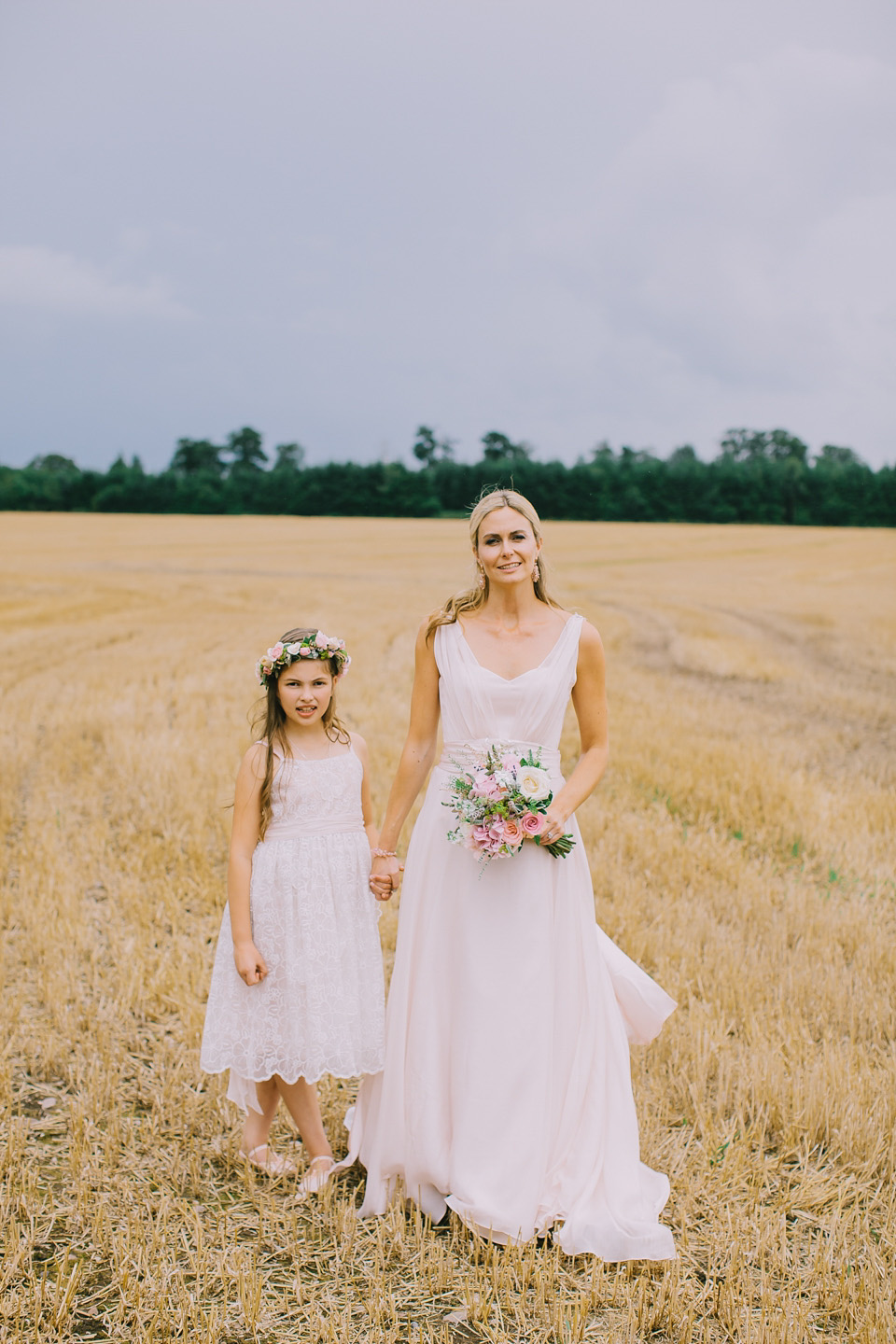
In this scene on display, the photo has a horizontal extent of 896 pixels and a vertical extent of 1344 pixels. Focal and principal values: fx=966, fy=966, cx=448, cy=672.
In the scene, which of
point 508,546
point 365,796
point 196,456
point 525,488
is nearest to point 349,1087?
point 365,796

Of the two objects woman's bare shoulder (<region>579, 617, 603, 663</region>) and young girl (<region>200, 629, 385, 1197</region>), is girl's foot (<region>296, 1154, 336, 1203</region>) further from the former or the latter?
woman's bare shoulder (<region>579, 617, 603, 663</region>)

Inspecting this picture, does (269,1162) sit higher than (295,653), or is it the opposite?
(295,653)

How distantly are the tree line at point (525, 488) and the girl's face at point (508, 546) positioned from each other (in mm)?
50712

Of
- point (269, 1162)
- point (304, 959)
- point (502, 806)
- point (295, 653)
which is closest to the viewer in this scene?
point (502, 806)

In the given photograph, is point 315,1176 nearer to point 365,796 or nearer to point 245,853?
point 245,853

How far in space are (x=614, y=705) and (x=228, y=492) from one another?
4858cm

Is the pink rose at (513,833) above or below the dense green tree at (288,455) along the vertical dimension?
below

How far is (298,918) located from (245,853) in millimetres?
308

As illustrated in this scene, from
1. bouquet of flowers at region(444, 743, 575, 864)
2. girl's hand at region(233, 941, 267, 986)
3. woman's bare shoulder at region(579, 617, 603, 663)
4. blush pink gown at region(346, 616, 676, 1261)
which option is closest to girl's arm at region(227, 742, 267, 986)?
girl's hand at region(233, 941, 267, 986)

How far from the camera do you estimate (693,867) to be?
6703mm

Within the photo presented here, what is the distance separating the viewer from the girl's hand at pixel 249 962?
3.45 meters

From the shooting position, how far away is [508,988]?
3.43 metres

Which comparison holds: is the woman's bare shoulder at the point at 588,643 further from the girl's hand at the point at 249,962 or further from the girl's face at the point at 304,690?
the girl's hand at the point at 249,962

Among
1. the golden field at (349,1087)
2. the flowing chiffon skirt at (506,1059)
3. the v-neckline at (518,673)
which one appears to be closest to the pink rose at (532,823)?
the flowing chiffon skirt at (506,1059)
